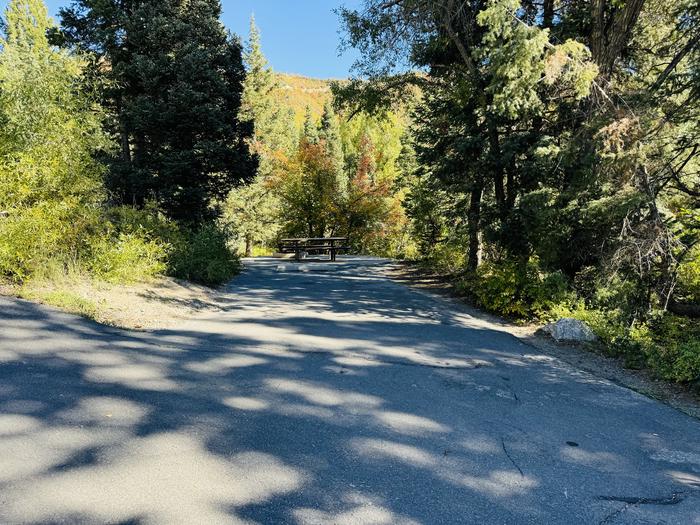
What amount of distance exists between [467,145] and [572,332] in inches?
215

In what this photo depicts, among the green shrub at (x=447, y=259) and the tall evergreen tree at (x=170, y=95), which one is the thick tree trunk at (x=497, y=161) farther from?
the tall evergreen tree at (x=170, y=95)

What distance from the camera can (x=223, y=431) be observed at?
3.23 m

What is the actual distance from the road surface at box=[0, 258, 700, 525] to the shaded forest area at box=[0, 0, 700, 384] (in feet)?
6.53

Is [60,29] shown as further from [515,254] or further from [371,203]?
[371,203]

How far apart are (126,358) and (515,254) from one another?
8.02m

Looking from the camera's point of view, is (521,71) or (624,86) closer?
(521,71)

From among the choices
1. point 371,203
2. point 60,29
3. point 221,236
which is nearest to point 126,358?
point 221,236

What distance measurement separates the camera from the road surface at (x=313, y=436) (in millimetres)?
2467

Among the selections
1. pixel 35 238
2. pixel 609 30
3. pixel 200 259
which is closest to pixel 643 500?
pixel 35 238

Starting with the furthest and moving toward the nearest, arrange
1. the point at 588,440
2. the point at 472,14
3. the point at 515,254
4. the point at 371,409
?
the point at 472,14 → the point at 515,254 → the point at 371,409 → the point at 588,440

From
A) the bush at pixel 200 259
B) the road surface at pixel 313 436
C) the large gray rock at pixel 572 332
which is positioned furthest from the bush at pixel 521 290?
the bush at pixel 200 259

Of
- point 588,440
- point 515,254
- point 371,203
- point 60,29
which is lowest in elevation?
point 588,440

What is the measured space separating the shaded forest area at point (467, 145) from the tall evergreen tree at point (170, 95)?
0.20 ft

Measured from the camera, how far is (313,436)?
3.29 meters
